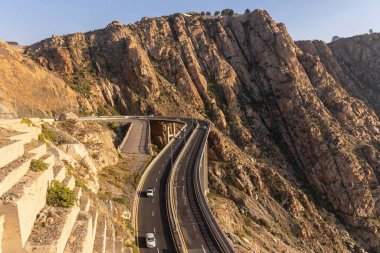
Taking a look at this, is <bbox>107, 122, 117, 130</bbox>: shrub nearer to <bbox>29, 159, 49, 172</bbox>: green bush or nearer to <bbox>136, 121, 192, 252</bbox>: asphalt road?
<bbox>136, 121, 192, 252</bbox>: asphalt road

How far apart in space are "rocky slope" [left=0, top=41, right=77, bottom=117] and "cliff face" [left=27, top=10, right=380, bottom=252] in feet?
32.5

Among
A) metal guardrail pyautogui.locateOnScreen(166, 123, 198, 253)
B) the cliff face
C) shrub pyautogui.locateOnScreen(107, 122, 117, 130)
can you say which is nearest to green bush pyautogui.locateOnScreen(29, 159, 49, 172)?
metal guardrail pyautogui.locateOnScreen(166, 123, 198, 253)

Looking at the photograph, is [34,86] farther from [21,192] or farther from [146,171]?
[21,192]

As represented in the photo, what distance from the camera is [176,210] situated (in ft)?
130

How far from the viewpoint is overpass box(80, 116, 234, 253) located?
31.8m

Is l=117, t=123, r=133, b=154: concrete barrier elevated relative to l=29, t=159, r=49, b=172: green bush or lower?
lower

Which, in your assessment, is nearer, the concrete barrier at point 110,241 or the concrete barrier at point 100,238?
the concrete barrier at point 100,238

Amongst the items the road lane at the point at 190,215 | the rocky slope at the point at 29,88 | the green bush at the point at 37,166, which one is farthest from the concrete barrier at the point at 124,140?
the green bush at the point at 37,166

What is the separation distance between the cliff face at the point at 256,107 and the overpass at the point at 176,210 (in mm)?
12559

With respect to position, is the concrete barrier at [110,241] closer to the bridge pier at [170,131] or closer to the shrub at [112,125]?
the shrub at [112,125]

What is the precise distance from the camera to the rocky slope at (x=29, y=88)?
67.5m

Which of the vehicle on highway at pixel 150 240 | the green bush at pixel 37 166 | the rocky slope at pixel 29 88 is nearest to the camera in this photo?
the green bush at pixel 37 166

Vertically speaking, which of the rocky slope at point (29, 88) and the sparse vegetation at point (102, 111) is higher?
the rocky slope at point (29, 88)

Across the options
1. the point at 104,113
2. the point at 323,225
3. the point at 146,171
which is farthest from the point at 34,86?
the point at 323,225
